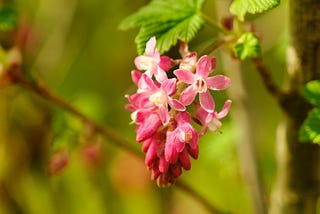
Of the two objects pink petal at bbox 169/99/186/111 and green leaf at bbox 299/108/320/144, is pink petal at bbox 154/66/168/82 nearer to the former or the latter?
pink petal at bbox 169/99/186/111

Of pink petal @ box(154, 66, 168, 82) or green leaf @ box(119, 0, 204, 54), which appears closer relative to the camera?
pink petal @ box(154, 66, 168, 82)

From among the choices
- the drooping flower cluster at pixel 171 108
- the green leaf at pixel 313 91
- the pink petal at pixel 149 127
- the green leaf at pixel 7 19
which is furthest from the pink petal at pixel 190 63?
the green leaf at pixel 7 19

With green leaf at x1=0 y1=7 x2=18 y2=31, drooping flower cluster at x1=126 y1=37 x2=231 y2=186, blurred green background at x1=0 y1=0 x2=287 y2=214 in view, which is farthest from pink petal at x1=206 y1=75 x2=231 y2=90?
blurred green background at x1=0 y1=0 x2=287 y2=214

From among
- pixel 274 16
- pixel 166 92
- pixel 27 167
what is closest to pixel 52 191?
pixel 27 167

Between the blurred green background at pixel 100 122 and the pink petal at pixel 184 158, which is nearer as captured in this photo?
the pink petal at pixel 184 158

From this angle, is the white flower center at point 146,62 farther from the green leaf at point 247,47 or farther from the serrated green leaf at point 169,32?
the green leaf at point 247,47

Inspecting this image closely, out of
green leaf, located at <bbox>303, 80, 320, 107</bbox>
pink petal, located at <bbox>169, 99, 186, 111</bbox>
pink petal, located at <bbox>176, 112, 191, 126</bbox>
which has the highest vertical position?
pink petal, located at <bbox>169, 99, 186, 111</bbox>
